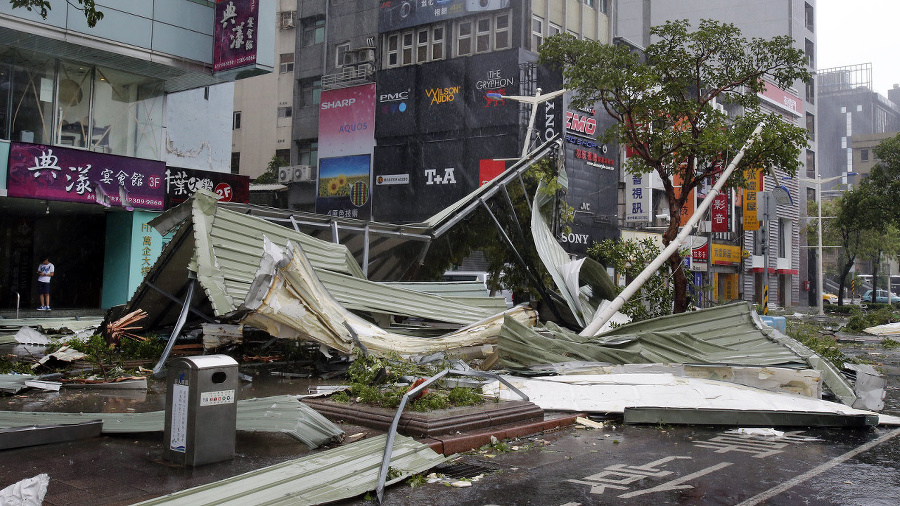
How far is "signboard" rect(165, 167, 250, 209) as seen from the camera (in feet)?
72.0

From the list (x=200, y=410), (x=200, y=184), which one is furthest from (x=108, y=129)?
(x=200, y=410)

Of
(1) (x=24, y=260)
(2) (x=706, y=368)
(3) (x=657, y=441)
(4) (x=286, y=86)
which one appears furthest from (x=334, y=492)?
(4) (x=286, y=86)

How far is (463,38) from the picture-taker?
36.5 m

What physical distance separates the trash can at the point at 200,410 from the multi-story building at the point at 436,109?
28.2m

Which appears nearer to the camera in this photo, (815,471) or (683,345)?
(815,471)

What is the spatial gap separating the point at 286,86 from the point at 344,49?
517 cm

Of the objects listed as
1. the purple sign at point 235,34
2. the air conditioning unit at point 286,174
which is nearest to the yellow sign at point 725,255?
the air conditioning unit at point 286,174

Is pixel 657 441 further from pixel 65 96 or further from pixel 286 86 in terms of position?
pixel 286 86

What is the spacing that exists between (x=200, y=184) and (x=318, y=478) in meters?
19.0

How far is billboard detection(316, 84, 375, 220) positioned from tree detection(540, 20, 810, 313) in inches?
887

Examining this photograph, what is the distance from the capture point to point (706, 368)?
10.3 meters

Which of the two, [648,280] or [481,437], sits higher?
[648,280]

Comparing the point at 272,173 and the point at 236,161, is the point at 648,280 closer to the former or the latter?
the point at 272,173

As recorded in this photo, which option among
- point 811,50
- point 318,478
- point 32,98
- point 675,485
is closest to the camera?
point 318,478
